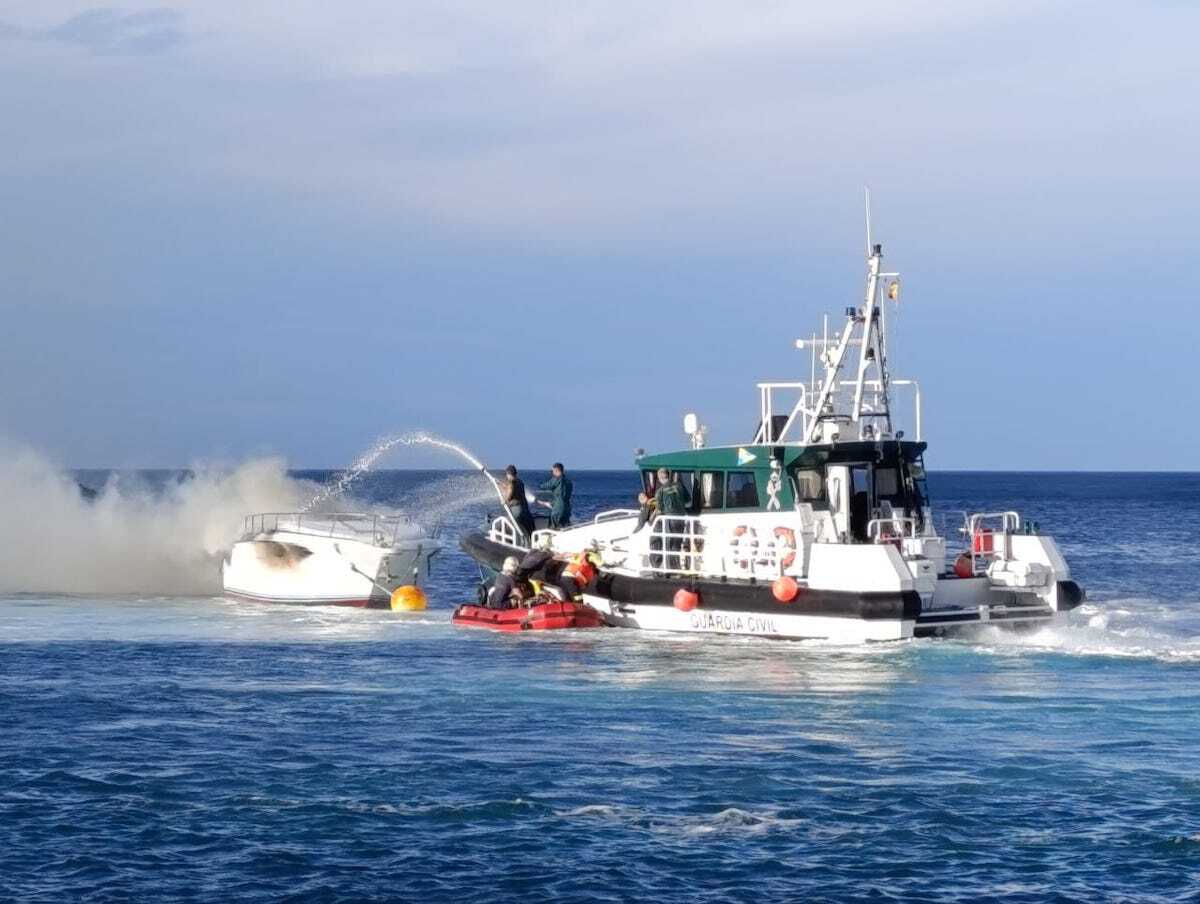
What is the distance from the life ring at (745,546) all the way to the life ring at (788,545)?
1.73 ft

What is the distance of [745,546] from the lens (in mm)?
25656

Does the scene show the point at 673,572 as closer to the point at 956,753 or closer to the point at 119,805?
the point at 956,753

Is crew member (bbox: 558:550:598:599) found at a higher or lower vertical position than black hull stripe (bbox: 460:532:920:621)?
higher

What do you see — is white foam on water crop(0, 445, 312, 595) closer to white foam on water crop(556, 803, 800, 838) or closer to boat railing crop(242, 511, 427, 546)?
boat railing crop(242, 511, 427, 546)

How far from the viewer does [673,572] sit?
26.1 m

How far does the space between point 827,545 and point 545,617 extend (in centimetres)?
506

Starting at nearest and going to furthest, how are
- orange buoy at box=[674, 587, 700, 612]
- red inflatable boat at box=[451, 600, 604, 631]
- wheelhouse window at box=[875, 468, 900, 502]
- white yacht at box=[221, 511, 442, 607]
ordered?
1. orange buoy at box=[674, 587, 700, 612]
2. wheelhouse window at box=[875, 468, 900, 502]
3. red inflatable boat at box=[451, 600, 604, 631]
4. white yacht at box=[221, 511, 442, 607]

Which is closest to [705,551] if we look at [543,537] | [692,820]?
[543,537]

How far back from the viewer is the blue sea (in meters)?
12.2

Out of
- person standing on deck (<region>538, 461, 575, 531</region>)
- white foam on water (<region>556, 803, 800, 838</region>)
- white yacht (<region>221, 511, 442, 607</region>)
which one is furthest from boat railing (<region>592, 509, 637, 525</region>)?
white foam on water (<region>556, 803, 800, 838</region>)

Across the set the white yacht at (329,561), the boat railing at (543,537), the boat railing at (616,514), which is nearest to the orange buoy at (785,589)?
the boat railing at (616,514)

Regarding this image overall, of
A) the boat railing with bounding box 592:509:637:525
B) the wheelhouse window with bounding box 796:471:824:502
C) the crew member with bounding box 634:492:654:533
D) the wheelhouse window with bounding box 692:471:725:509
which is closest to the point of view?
the wheelhouse window with bounding box 796:471:824:502

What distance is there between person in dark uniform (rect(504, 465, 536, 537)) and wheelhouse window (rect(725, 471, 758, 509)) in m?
4.61

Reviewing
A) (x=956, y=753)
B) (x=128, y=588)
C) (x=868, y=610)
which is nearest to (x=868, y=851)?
(x=956, y=753)
